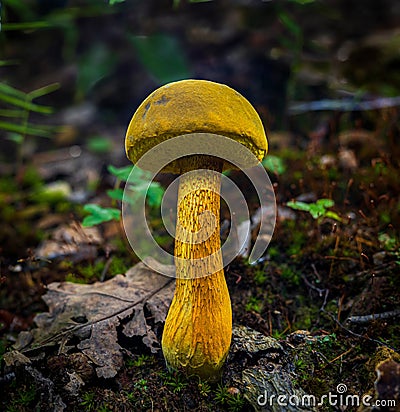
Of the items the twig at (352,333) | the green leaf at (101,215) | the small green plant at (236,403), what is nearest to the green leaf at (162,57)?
the green leaf at (101,215)

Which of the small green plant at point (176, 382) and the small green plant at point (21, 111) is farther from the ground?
the small green plant at point (21, 111)

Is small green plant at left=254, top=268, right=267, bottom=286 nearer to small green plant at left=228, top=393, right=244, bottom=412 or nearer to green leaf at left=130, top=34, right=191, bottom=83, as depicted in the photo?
small green plant at left=228, top=393, right=244, bottom=412

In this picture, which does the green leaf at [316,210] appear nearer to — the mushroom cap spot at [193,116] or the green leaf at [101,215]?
the mushroom cap spot at [193,116]

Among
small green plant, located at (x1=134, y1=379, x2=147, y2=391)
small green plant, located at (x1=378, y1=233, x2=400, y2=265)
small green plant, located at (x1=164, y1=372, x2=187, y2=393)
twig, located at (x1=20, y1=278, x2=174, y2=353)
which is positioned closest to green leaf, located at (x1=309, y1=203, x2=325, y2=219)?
small green plant, located at (x1=378, y1=233, x2=400, y2=265)

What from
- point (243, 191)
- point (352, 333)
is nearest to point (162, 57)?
point (243, 191)

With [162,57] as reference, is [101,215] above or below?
below

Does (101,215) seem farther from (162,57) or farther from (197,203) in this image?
(162,57)

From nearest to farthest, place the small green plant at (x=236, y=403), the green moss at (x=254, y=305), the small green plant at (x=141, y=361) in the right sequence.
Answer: the small green plant at (x=236, y=403) < the small green plant at (x=141, y=361) < the green moss at (x=254, y=305)
